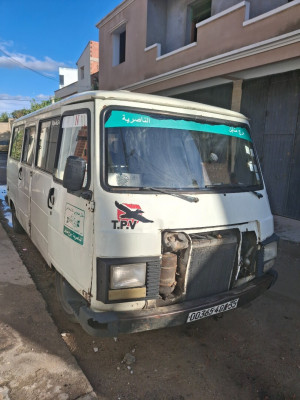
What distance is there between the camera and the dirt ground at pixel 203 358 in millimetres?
A: 2451

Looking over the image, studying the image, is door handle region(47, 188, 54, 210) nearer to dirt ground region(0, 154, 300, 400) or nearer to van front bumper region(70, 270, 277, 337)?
van front bumper region(70, 270, 277, 337)

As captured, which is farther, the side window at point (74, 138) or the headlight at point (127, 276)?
the side window at point (74, 138)

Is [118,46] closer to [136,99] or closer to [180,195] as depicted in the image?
[136,99]

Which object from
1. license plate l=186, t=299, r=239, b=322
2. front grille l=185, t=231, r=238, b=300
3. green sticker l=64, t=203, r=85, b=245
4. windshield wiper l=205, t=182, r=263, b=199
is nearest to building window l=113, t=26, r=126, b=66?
windshield wiper l=205, t=182, r=263, b=199

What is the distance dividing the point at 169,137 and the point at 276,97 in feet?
21.0

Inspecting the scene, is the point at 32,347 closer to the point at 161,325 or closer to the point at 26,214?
the point at 161,325

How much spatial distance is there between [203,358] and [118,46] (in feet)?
46.6

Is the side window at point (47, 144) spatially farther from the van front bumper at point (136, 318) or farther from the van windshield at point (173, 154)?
the van front bumper at point (136, 318)

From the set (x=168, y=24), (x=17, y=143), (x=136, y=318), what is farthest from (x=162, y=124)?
(x=168, y=24)

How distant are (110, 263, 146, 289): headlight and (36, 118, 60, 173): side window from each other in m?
1.70

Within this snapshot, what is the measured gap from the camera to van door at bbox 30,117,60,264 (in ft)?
11.4

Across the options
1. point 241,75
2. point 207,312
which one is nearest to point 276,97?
point 241,75

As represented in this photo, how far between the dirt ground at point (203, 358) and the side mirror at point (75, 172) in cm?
160

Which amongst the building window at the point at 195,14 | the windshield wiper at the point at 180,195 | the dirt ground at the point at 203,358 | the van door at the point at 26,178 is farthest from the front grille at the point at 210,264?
the building window at the point at 195,14
